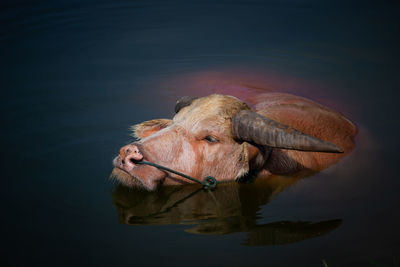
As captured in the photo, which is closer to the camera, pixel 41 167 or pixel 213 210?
pixel 213 210

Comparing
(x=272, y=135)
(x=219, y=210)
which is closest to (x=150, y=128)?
(x=219, y=210)

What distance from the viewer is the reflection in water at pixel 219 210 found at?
12.3 feet

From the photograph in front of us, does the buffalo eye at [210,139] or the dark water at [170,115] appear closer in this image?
the dark water at [170,115]

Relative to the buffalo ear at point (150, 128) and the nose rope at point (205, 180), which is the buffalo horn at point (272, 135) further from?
the buffalo ear at point (150, 128)

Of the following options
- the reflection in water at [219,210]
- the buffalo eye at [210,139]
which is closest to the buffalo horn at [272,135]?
the buffalo eye at [210,139]

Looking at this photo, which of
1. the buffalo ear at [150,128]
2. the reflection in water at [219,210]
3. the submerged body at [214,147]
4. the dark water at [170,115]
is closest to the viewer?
the dark water at [170,115]

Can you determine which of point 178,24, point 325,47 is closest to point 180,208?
point 325,47

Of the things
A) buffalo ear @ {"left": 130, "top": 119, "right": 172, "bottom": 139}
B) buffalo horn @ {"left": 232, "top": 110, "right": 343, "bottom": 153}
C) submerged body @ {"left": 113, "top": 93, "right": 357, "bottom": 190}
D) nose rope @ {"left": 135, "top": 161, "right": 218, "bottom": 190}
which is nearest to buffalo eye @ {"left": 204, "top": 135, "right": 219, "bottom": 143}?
submerged body @ {"left": 113, "top": 93, "right": 357, "bottom": 190}

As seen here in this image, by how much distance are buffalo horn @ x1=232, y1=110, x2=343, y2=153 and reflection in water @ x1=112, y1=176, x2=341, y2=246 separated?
2.22ft

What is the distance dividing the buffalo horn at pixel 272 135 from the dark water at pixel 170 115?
2.35 ft

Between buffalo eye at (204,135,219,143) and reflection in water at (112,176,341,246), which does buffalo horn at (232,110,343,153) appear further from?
reflection in water at (112,176,341,246)

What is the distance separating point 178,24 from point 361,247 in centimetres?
749

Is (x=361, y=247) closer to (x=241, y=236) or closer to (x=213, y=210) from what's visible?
(x=241, y=236)

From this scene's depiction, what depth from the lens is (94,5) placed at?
1082cm
